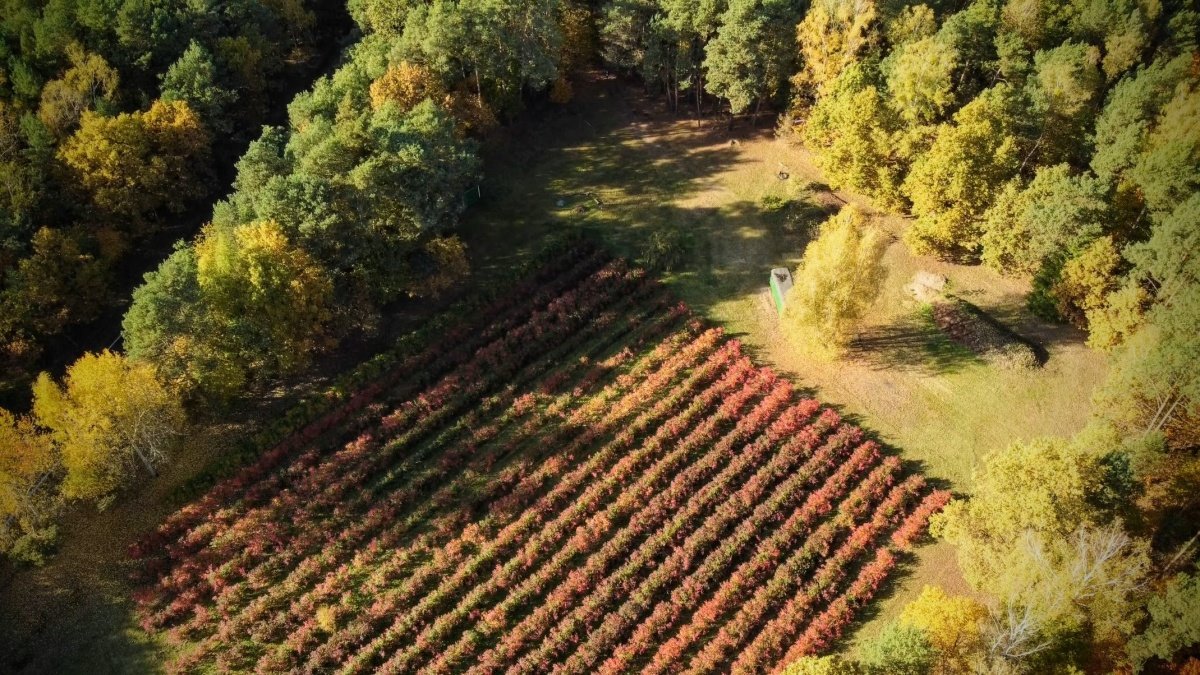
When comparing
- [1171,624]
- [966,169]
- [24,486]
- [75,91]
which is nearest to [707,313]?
[966,169]

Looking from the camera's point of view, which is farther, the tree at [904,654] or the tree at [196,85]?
the tree at [196,85]

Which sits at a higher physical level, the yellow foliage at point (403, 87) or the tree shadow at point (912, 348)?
the yellow foliage at point (403, 87)

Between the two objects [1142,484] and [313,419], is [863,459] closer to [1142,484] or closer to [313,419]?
[1142,484]

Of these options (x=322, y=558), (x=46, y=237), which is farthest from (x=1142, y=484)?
(x=46, y=237)

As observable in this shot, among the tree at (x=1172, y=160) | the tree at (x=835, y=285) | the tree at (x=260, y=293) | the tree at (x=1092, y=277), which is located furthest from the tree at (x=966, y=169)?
the tree at (x=260, y=293)

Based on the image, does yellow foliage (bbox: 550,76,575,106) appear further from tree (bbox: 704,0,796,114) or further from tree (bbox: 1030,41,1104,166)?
tree (bbox: 1030,41,1104,166)

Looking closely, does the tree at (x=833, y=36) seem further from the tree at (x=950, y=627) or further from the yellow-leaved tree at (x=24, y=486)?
the yellow-leaved tree at (x=24, y=486)

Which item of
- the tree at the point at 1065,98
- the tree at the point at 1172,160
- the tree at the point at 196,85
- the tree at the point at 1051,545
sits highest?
the tree at the point at 196,85
